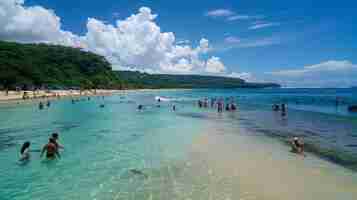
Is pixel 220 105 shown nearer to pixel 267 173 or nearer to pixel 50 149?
pixel 267 173

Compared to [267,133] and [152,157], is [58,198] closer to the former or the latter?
[152,157]

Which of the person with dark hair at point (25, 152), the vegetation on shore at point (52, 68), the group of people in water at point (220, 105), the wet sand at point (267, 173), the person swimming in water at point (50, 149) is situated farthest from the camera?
the vegetation on shore at point (52, 68)

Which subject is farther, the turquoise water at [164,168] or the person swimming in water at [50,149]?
the person swimming in water at [50,149]

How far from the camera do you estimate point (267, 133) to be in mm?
23047

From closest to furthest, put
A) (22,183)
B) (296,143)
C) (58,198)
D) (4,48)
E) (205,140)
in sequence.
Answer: (58,198) < (22,183) < (296,143) < (205,140) < (4,48)

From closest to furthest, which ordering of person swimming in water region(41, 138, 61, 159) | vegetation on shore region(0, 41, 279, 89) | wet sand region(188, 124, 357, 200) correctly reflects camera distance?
wet sand region(188, 124, 357, 200)
person swimming in water region(41, 138, 61, 159)
vegetation on shore region(0, 41, 279, 89)

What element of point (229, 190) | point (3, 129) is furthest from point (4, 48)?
point (229, 190)

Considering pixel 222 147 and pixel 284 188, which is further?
pixel 222 147

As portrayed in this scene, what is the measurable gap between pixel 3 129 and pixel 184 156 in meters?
17.5

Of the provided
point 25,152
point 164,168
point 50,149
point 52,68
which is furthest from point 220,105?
point 52,68

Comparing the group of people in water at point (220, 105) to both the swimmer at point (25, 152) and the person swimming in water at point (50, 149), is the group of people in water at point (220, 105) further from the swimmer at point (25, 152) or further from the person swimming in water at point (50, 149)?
the swimmer at point (25, 152)

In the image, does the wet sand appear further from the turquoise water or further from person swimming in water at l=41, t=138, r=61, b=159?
person swimming in water at l=41, t=138, r=61, b=159

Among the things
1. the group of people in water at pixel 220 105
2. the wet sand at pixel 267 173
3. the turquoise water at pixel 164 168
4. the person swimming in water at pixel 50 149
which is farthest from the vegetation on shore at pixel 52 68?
the wet sand at pixel 267 173


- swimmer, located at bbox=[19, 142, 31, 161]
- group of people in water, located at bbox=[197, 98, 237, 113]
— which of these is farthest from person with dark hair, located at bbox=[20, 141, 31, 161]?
group of people in water, located at bbox=[197, 98, 237, 113]
